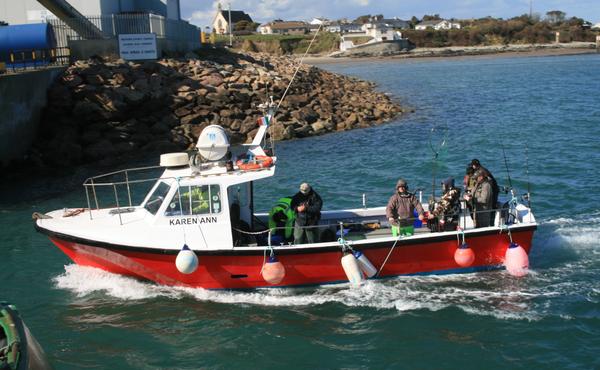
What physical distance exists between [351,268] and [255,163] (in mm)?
2675

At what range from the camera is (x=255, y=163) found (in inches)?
489

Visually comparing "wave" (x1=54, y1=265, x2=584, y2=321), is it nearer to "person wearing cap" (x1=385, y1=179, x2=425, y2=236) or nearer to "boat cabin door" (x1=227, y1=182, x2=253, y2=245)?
"person wearing cap" (x1=385, y1=179, x2=425, y2=236)

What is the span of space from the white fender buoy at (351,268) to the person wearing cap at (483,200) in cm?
Result: 270

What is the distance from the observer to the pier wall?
23156 mm

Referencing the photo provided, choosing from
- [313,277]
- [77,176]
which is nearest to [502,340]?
[313,277]

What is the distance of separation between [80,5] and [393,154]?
1943cm

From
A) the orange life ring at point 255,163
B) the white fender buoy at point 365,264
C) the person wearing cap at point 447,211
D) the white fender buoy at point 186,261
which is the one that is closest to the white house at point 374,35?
the person wearing cap at point 447,211

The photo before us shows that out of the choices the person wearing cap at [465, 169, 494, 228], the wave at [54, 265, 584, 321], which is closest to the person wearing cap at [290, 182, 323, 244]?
the wave at [54, 265, 584, 321]

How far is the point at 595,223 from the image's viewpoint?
15336 mm

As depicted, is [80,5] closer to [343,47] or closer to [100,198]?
[100,198]

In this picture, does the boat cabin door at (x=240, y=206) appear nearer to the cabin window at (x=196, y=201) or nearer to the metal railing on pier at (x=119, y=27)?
the cabin window at (x=196, y=201)

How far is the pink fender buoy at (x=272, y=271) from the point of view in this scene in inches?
460

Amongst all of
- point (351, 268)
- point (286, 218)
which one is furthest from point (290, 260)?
point (351, 268)

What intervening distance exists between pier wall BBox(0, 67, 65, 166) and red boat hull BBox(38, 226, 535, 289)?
489 inches
